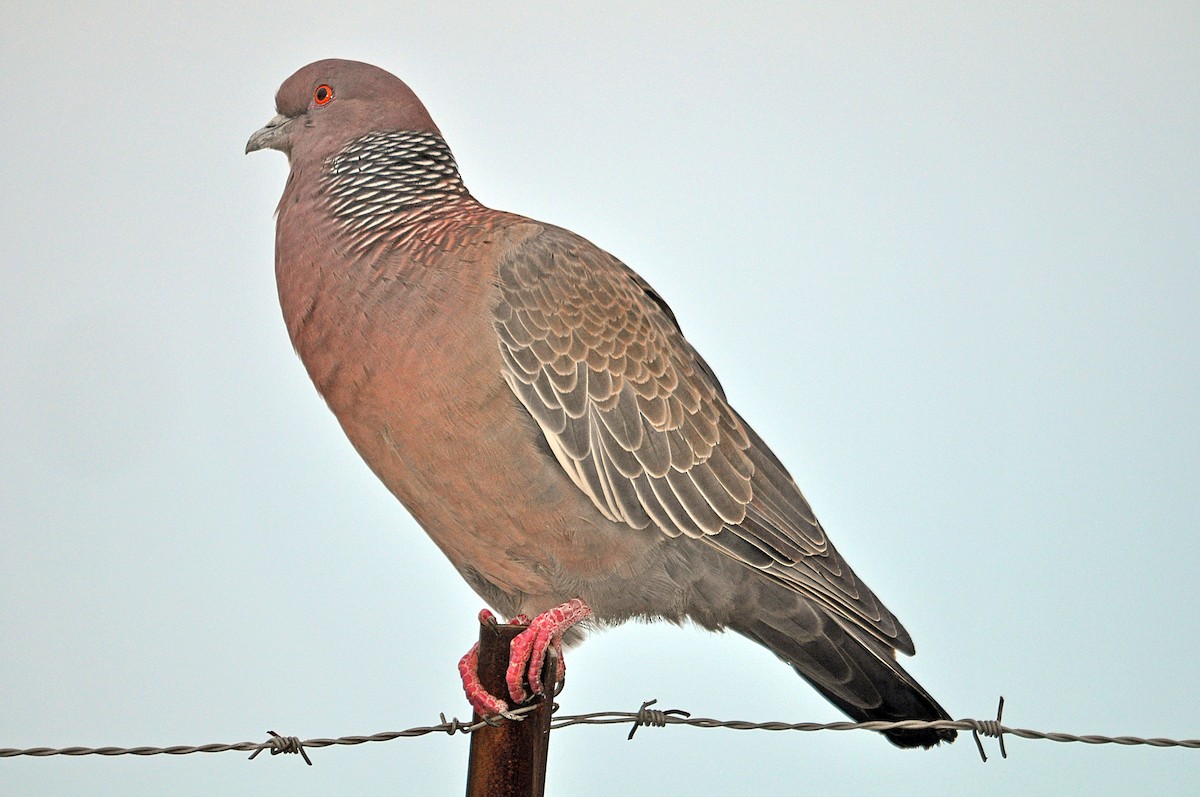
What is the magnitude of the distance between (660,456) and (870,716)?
0.92 meters

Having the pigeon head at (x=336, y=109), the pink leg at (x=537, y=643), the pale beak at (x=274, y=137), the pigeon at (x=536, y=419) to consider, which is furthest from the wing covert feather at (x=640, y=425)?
the pale beak at (x=274, y=137)

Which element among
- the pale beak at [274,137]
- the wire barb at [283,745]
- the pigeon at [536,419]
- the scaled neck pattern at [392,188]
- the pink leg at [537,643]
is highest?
the pale beak at [274,137]

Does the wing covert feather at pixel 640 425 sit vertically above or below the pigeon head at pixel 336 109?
below

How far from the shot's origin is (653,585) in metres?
2.99

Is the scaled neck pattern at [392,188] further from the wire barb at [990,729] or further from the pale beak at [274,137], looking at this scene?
the wire barb at [990,729]

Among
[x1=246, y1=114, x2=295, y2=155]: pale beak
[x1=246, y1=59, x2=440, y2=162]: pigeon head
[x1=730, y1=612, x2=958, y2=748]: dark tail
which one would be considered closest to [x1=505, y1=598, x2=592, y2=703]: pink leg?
[x1=730, y1=612, x2=958, y2=748]: dark tail

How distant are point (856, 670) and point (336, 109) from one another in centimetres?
205

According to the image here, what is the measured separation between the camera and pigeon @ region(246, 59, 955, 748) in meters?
2.82

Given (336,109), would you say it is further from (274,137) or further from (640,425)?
(640,425)

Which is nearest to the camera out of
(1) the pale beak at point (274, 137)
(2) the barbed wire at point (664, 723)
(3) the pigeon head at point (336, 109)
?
(2) the barbed wire at point (664, 723)

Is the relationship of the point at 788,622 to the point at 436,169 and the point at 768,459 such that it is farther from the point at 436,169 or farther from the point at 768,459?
the point at 436,169

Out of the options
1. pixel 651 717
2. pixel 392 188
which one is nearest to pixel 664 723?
pixel 651 717

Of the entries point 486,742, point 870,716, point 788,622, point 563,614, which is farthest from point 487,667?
point 870,716

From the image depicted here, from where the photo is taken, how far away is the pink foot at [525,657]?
2.41 metres
